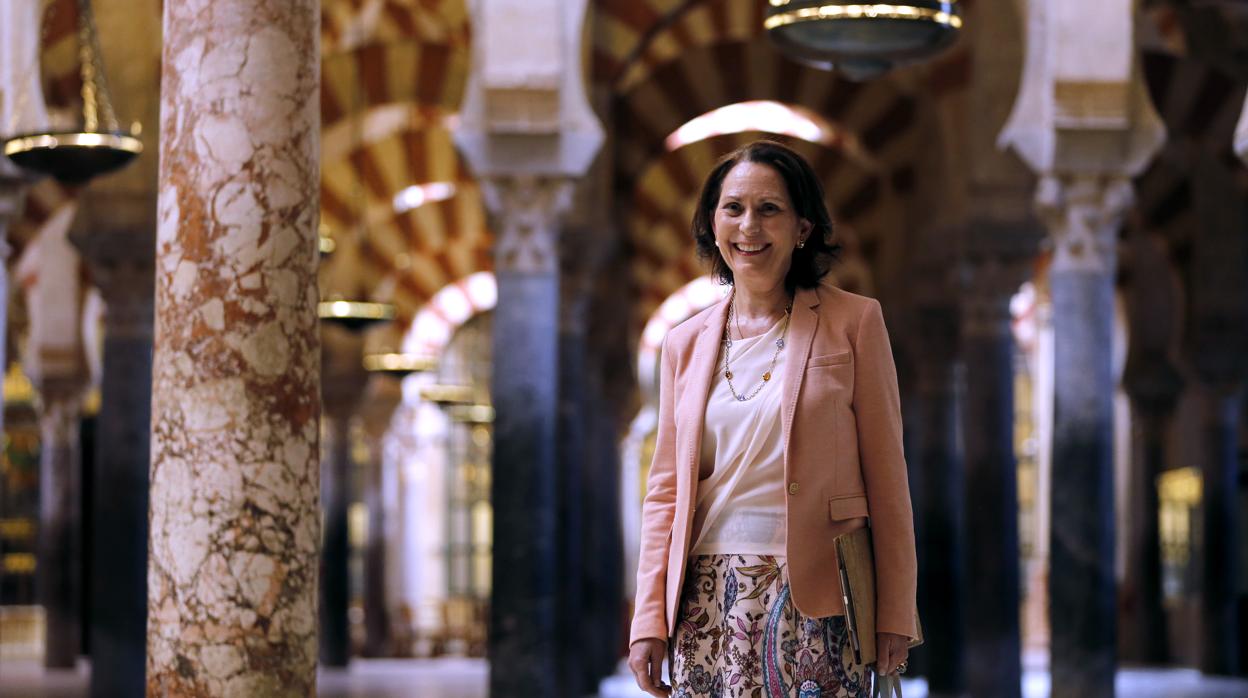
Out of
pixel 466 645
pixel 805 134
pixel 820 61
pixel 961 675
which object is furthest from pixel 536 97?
pixel 466 645

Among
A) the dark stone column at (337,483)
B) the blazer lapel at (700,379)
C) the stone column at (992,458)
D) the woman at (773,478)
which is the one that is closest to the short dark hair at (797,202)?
the woman at (773,478)

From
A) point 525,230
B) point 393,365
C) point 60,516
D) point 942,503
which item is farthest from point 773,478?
point 60,516

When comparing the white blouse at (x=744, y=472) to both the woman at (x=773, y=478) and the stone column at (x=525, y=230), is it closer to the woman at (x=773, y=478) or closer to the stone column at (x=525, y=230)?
the woman at (x=773, y=478)

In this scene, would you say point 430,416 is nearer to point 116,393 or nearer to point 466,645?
point 466,645

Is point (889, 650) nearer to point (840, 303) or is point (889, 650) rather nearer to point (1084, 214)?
point (840, 303)

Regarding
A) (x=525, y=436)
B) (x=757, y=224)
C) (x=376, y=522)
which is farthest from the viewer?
(x=376, y=522)

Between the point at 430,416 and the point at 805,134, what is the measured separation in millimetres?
10228

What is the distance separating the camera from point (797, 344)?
2729mm

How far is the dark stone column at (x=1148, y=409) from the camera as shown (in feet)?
52.5

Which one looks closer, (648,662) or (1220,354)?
(648,662)

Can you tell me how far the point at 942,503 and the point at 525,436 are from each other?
4.53 metres

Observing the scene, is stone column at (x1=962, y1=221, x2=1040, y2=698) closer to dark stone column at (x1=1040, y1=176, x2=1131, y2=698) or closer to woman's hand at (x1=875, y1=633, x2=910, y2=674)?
dark stone column at (x1=1040, y1=176, x2=1131, y2=698)

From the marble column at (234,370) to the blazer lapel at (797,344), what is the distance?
1469mm

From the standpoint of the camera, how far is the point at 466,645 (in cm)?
2030
